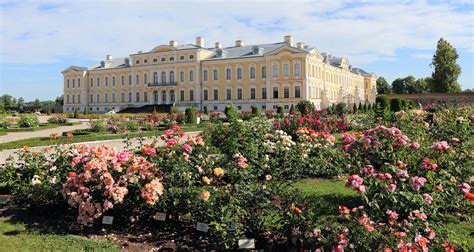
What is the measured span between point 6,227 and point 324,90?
37570 millimetres

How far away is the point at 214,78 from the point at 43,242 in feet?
130

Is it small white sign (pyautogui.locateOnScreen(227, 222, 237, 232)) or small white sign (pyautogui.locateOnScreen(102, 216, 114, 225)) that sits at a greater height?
small white sign (pyautogui.locateOnScreen(227, 222, 237, 232))

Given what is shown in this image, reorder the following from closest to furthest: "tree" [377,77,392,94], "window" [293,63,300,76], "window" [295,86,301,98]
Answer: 1. "window" [293,63,300,76]
2. "window" [295,86,301,98]
3. "tree" [377,77,392,94]

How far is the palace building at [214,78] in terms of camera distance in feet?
128

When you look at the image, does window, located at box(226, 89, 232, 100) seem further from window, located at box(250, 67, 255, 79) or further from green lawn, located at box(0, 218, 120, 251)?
green lawn, located at box(0, 218, 120, 251)

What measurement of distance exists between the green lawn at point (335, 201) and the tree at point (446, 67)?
44.0 metres

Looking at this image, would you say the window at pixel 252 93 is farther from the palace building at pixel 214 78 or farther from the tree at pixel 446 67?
the tree at pixel 446 67

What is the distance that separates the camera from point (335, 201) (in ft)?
16.3

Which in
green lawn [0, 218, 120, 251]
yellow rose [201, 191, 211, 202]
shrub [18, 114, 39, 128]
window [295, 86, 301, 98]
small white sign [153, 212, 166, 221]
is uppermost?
window [295, 86, 301, 98]

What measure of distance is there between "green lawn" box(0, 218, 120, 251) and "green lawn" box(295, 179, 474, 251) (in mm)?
2052

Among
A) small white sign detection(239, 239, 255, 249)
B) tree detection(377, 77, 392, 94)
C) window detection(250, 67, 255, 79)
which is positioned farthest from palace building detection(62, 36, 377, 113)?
small white sign detection(239, 239, 255, 249)

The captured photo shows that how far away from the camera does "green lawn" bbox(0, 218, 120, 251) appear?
3752 millimetres

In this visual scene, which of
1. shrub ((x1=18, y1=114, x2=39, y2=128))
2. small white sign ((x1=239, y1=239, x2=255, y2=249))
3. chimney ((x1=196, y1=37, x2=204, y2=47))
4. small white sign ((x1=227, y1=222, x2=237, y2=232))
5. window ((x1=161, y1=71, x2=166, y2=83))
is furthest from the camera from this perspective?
chimney ((x1=196, y1=37, x2=204, y2=47))

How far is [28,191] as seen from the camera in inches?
194
